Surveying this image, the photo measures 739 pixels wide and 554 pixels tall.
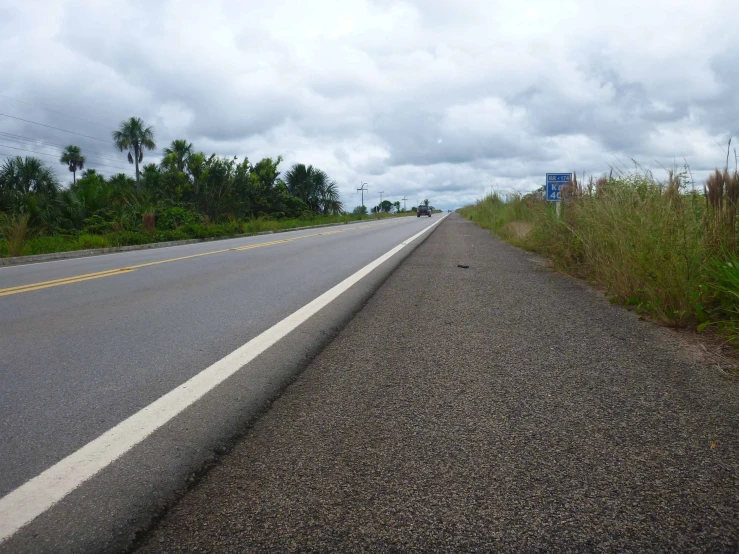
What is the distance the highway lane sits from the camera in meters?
2.80

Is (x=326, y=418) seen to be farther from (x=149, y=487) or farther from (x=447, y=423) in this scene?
(x=149, y=487)

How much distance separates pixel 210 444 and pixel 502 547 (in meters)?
1.38

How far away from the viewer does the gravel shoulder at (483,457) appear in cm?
189

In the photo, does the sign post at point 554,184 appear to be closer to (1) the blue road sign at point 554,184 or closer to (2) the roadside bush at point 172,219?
(1) the blue road sign at point 554,184

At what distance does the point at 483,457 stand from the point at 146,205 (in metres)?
28.5

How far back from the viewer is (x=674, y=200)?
19.4 ft

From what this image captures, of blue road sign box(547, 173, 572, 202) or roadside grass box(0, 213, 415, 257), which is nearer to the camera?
blue road sign box(547, 173, 572, 202)

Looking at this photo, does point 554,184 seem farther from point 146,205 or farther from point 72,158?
point 72,158

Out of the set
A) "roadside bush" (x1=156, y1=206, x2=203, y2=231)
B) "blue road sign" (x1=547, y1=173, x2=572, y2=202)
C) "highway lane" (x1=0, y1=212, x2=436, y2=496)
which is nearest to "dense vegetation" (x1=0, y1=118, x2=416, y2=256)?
"roadside bush" (x1=156, y1=206, x2=203, y2=231)

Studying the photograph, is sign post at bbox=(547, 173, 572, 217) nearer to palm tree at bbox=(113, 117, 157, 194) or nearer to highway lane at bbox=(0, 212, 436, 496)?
highway lane at bbox=(0, 212, 436, 496)

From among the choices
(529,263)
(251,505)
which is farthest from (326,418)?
(529,263)

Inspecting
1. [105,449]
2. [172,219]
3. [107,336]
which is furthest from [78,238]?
[105,449]

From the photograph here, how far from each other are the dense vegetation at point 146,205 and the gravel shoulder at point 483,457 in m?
14.5

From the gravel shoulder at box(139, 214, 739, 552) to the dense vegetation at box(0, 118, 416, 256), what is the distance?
47.5ft
